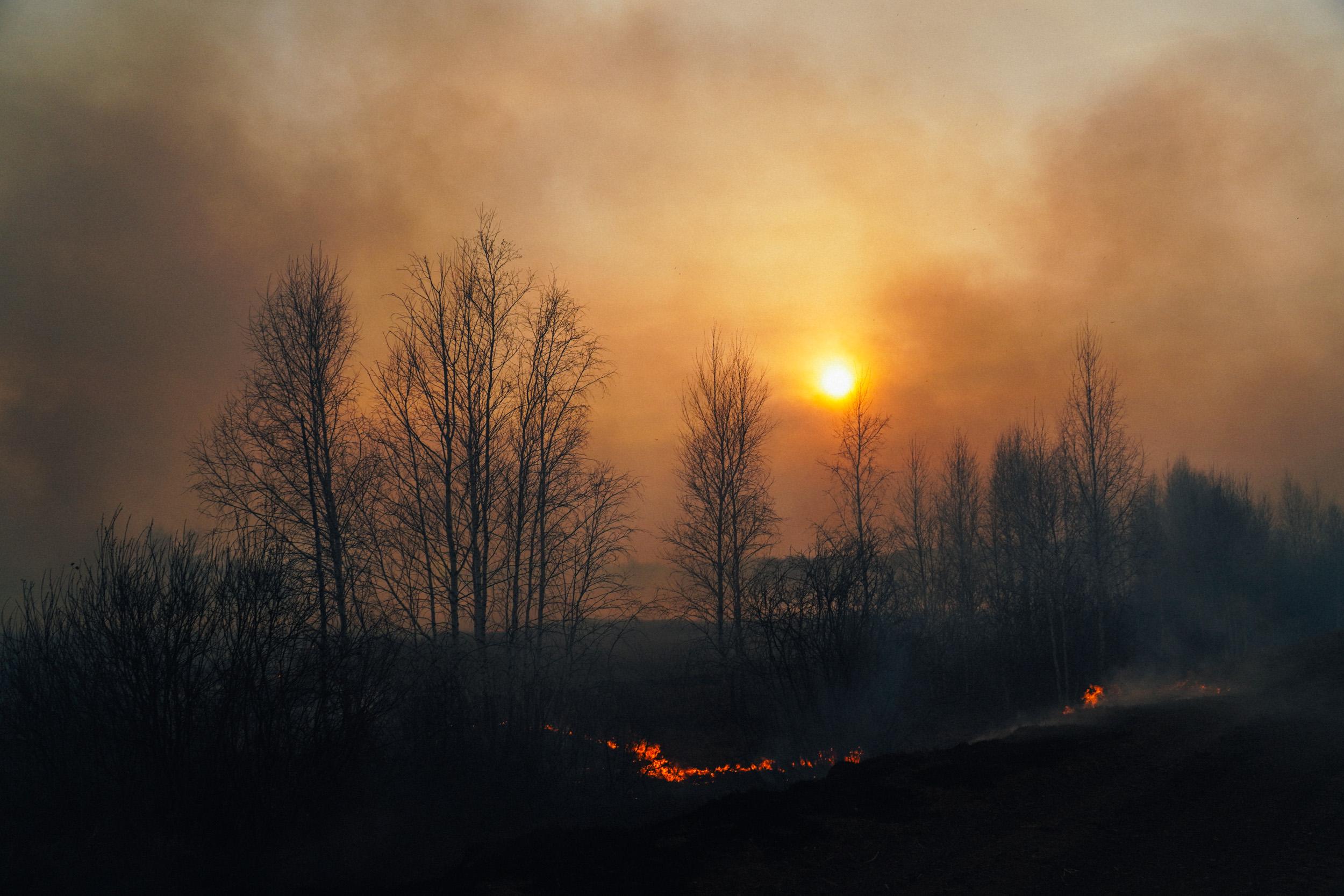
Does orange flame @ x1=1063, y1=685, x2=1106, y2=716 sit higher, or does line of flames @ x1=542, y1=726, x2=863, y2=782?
line of flames @ x1=542, y1=726, x2=863, y2=782

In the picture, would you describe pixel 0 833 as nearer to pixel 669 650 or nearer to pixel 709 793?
pixel 709 793

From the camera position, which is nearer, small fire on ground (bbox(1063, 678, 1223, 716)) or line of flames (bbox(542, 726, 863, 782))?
line of flames (bbox(542, 726, 863, 782))

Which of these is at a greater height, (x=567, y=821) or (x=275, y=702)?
(x=275, y=702)

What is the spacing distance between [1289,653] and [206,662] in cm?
3673

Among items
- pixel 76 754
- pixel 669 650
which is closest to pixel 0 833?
pixel 76 754

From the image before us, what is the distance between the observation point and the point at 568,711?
18.1m

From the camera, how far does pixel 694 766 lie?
77.2 feet

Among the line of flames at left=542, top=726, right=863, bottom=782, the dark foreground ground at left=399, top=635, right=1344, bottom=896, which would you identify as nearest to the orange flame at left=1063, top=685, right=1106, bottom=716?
the dark foreground ground at left=399, top=635, right=1344, bottom=896

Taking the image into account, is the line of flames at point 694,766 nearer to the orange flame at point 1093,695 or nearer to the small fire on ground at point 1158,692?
the small fire on ground at point 1158,692

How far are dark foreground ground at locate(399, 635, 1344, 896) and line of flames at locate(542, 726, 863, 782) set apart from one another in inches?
141

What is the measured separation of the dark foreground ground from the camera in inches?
372

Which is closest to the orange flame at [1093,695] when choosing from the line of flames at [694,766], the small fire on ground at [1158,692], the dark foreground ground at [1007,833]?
the small fire on ground at [1158,692]

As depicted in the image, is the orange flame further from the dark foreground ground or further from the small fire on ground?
the dark foreground ground

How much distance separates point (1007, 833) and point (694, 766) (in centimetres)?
1366
